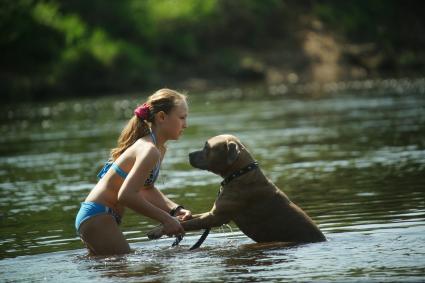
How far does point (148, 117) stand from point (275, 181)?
20.4ft

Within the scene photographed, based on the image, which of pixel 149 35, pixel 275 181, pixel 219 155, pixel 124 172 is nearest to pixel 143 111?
pixel 124 172

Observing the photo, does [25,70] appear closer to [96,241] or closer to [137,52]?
[137,52]

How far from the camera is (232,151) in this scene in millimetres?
9906

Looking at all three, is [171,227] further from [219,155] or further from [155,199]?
[219,155]

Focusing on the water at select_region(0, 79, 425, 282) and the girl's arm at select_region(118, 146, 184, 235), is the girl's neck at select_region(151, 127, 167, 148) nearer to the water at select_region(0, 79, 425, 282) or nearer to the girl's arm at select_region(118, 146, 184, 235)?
the girl's arm at select_region(118, 146, 184, 235)

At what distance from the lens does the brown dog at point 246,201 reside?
32.5 feet

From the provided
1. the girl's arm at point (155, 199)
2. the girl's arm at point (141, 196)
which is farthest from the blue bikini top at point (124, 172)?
the girl's arm at point (141, 196)

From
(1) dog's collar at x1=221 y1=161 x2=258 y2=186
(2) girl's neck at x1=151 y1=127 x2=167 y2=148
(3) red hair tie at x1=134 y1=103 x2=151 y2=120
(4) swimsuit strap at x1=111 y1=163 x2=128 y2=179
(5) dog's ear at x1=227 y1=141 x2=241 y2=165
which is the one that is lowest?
(1) dog's collar at x1=221 y1=161 x2=258 y2=186

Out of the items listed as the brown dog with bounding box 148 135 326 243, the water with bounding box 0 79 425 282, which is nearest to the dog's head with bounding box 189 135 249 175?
the brown dog with bounding box 148 135 326 243

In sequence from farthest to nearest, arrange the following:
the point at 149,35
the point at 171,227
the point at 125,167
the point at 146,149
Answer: the point at 149,35 < the point at 125,167 < the point at 146,149 < the point at 171,227

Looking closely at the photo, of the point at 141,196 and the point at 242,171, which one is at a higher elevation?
the point at 242,171

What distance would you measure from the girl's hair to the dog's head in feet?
1.82

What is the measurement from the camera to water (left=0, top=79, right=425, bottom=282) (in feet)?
29.8

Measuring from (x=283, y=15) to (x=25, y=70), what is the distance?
112 ft
